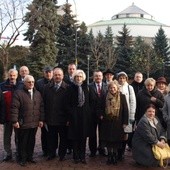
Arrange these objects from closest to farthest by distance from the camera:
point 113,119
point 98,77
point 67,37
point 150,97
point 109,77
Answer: point 113,119 → point 150,97 → point 98,77 → point 109,77 → point 67,37

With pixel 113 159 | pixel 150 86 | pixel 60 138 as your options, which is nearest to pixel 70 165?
pixel 60 138

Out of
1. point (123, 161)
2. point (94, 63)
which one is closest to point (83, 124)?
point (123, 161)

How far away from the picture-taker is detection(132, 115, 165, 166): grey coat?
8.36 m

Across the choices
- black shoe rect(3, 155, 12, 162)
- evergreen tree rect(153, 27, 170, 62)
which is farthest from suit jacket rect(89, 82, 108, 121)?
evergreen tree rect(153, 27, 170, 62)

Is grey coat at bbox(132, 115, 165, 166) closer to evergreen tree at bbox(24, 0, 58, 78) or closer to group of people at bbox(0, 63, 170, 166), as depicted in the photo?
group of people at bbox(0, 63, 170, 166)

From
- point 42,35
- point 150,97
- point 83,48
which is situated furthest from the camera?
point 83,48

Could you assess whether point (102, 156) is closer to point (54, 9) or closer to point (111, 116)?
point (111, 116)

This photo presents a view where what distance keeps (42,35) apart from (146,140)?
31.8 meters

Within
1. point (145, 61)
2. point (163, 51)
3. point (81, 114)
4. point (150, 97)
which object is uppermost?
point (163, 51)

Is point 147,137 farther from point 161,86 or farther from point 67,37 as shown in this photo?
point 67,37

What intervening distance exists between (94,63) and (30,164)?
1757 inches

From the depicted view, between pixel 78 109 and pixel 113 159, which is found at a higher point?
pixel 78 109

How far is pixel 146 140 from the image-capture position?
8453mm

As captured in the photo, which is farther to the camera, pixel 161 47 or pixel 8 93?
pixel 161 47
